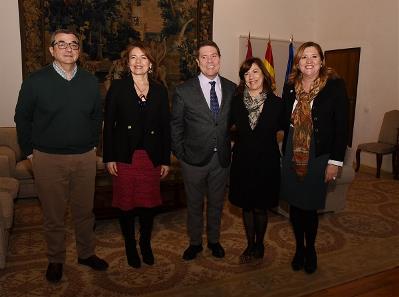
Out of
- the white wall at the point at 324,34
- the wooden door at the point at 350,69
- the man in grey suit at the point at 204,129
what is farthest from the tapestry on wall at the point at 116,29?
the man in grey suit at the point at 204,129

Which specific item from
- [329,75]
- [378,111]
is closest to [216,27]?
[378,111]

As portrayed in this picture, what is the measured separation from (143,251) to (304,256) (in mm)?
1219

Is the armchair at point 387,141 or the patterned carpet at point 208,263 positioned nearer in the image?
the patterned carpet at point 208,263

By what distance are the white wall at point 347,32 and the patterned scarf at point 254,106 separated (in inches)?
179

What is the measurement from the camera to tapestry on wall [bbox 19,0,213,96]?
5.46 m

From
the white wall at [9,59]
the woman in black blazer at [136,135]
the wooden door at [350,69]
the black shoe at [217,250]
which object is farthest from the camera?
the wooden door at [350,69]

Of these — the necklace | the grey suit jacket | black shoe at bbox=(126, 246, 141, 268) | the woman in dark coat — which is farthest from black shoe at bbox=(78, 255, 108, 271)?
the necklace

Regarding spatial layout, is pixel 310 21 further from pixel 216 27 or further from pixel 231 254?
pixel 231 254

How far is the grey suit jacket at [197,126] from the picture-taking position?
2.67m

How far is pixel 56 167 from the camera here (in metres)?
2.45

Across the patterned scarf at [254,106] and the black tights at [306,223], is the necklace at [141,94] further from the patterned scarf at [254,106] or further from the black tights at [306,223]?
the black tights at [306,223]

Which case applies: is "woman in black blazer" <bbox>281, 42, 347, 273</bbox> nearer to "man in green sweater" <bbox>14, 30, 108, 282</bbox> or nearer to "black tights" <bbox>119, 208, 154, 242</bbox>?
"black tights" <bbox>119, 208, 154, 242</bbox>

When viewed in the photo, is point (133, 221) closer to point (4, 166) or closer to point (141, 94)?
point (141, 94)

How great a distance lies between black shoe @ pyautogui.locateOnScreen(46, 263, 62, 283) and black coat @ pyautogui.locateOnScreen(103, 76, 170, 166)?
822mm
